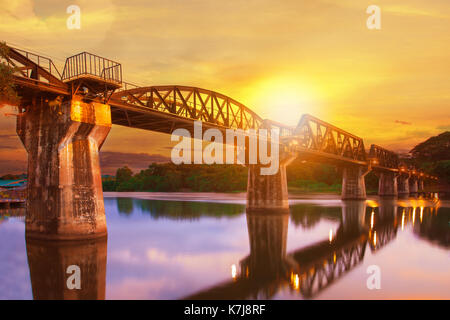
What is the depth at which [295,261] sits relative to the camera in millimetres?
25250

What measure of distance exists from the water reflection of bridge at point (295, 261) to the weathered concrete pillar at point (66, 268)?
17.9 feet

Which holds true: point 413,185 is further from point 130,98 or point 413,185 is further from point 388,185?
point 130,98

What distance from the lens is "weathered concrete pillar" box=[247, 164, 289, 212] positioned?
5569 centimetres

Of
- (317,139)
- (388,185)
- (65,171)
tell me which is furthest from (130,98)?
(388,185)

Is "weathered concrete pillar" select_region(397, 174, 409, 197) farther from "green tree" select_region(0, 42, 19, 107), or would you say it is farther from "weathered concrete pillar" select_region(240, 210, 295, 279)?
"green tree" select_region(0, 42, 19, 107)

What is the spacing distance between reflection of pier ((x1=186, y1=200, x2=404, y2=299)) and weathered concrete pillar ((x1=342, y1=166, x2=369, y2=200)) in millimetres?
51565

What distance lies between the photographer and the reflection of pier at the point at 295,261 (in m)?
18.2

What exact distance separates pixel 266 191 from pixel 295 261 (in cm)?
3126
